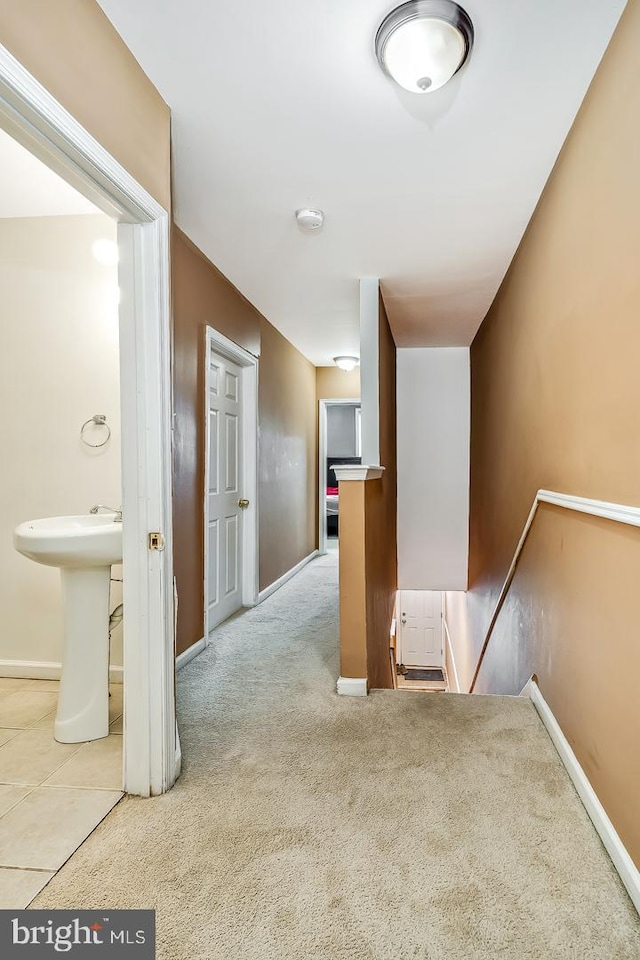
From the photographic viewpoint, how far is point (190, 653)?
3.06 metres

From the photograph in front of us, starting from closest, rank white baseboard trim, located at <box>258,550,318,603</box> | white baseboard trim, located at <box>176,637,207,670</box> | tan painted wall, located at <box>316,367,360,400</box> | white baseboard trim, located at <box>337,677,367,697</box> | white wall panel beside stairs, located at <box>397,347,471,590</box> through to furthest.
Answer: white baseboard trim, located at <box>337,677,367,697</box> < white baseboard trim, located at <box>176,637,207,670</box> < white baseboard trim, located at <box>258,550,318,603</box> < white wall panel beside stairs, located at <box>397,347,471,590</box> < tan painted wall, located at <box>316,367,360,400</box>

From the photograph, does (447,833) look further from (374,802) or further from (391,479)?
(391,479)

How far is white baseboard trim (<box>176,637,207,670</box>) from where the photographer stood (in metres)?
2.93

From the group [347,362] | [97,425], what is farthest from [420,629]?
[97,425]

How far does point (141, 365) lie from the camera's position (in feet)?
5.80

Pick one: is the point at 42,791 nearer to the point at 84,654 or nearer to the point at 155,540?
the point at 84,654

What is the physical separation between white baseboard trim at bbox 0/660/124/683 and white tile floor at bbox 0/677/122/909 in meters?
0.22

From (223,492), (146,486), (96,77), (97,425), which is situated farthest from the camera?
(223,492)

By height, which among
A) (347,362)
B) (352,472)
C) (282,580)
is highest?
(347,362)

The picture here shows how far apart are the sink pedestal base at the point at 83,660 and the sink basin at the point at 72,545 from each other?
0.42 ft

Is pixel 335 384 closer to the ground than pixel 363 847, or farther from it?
farther from it

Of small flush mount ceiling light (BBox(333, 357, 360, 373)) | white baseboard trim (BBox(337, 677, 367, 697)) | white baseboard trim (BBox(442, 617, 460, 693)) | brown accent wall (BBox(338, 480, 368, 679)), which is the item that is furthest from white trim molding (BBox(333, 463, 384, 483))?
white baseboard trim (BBox(442, 617, 460, 693))

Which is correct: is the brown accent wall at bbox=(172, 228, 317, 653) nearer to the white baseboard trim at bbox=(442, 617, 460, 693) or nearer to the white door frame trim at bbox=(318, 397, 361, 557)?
the white door frame trim at bbox=(318, 397, 361, 557)

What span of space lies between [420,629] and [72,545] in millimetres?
6558
